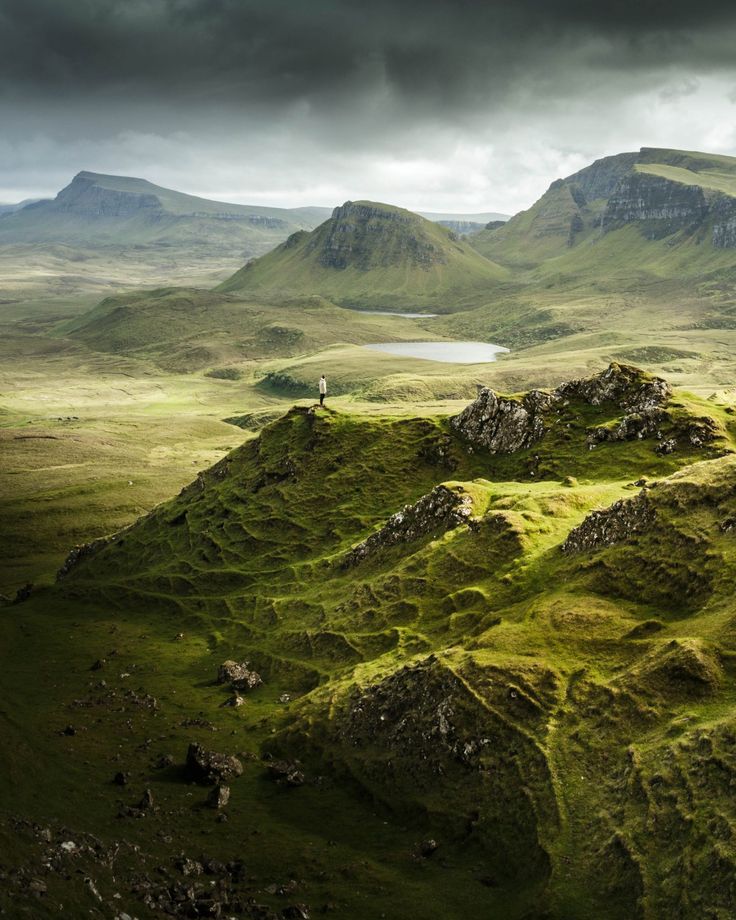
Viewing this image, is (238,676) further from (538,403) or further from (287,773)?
(538,403)

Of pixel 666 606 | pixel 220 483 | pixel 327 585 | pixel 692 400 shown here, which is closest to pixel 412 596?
pixel 327 585

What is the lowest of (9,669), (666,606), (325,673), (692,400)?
(9,669)

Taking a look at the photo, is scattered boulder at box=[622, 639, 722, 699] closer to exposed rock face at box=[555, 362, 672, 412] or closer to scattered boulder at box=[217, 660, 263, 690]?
scattered boulder at box=[217, 660, 263, 690]

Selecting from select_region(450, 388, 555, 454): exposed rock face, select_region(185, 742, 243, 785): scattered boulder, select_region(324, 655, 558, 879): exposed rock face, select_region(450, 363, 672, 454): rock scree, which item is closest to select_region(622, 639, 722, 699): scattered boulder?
select_region(324, 655, 558, 879): exposed rock face

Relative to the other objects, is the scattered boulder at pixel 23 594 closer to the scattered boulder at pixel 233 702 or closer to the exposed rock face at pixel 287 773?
Result: the scattered boulder at pixel 233 702

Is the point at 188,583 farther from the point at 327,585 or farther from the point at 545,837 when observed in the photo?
the point at 545,837

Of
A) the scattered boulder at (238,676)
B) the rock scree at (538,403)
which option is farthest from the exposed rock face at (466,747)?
the rock scree at (538,403)

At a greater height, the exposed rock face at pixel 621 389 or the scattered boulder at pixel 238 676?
the exposed rock face at pixel 621 389

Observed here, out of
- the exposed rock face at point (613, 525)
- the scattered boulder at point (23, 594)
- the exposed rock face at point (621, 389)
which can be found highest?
the exposed rock face at point (621, 389)
